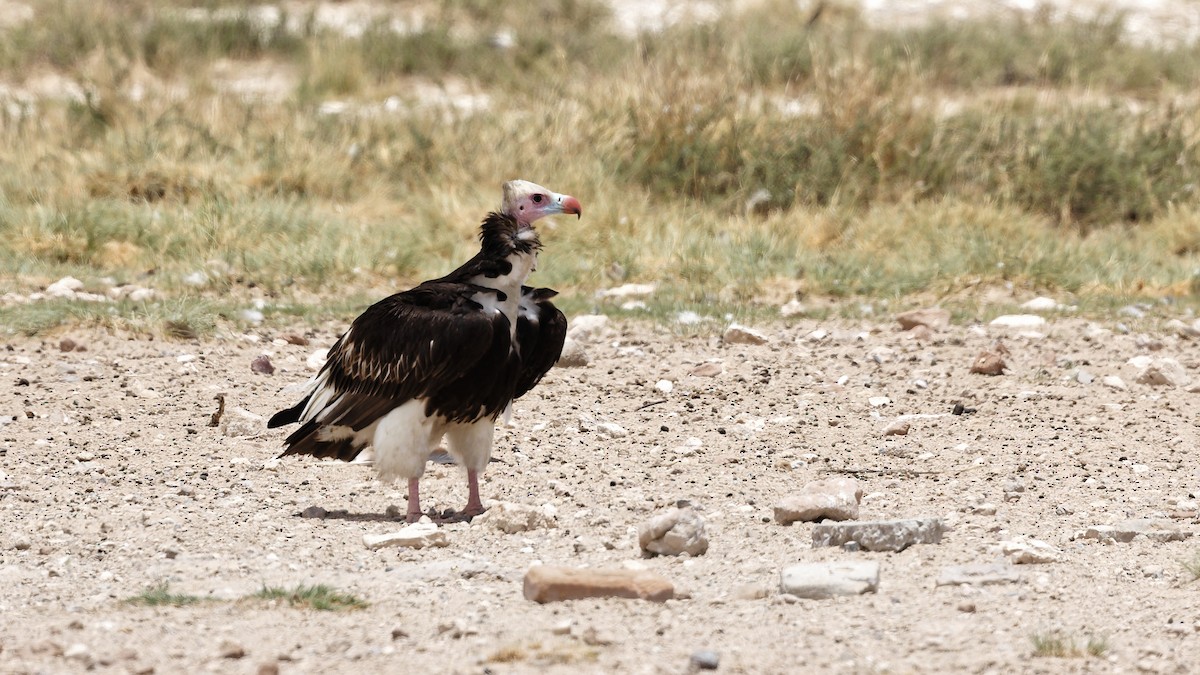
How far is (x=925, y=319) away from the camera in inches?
366

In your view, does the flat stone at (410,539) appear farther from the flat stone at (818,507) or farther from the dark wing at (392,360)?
the flat stone at (818,507)

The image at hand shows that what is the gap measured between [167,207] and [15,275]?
1.51 metres

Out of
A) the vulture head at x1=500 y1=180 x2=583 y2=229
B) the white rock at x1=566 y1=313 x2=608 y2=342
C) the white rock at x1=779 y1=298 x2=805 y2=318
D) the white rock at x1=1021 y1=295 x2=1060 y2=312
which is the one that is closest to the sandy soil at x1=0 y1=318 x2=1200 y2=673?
the white rock at x1=566 y1=313 x2=608 y2=342

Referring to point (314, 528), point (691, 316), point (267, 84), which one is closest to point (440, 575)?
point (314, 528)

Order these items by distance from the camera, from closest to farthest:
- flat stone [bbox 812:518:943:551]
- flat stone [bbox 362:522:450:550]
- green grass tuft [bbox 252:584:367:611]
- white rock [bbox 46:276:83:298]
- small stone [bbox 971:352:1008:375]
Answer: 1. green grass tuft [bbox 252:584:367:611]
2. flat stone [bbox 812:518:943:551]
3. flat stone [bbox 362:522:450:550]
4. small stone [bbox 971:352:1008:375]
5. white rock [bbox 46:276:83:298]

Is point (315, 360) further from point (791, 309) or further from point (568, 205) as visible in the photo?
point (791, 309)

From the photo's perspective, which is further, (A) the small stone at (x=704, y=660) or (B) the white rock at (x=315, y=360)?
(B) the white rock at (x=315, y=360)

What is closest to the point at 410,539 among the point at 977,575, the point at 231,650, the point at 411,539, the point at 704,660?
the point at 411,539

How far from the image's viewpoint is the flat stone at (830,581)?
15.3ft

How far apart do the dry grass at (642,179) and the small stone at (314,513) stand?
3.22 m

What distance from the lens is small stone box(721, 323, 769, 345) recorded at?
28.9 feet

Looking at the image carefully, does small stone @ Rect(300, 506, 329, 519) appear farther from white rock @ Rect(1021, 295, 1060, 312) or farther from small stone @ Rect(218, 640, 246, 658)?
white rock @ Rect(1021, 295, 1060, 312)

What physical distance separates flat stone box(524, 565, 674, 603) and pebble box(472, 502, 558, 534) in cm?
100

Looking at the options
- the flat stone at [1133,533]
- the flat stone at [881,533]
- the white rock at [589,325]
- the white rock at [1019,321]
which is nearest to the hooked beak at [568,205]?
the flat stone at [881,533]
